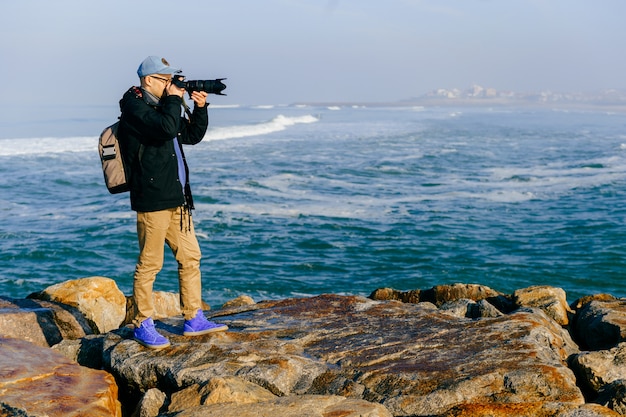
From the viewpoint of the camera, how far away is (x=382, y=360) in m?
5.34

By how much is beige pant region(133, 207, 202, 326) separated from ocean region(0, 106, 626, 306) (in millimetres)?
5883

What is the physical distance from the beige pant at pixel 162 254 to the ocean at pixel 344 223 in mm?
5883

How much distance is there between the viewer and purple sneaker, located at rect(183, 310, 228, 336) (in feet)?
19.0

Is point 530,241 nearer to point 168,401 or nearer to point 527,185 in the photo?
point 527,185

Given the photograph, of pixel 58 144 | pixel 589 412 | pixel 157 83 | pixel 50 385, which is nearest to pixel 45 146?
pixel 58 144

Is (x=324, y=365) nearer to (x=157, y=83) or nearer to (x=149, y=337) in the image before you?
(x=149, y=337)

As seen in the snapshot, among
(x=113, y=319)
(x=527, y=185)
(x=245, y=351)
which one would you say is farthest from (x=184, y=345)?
(x=527, y=185)

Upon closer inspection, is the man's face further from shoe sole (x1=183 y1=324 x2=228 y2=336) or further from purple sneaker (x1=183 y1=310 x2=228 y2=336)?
shoe sole (x1=183 y1=324 x2=228 y2=336)

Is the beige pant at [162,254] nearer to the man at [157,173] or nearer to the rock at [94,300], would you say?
the man at [157,173]

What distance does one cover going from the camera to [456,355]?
534 centimetres

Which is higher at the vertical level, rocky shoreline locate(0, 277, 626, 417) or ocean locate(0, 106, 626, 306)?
rocky shoreline locate(0, 277, 626, 417)

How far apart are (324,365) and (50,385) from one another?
1904mm

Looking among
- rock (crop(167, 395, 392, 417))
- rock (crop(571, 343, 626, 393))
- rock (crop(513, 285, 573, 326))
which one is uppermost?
rock (crop(167, 395, 392, 417))

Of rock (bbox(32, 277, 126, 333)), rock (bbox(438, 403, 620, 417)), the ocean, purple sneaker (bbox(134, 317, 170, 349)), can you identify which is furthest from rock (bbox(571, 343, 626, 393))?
the ocean
